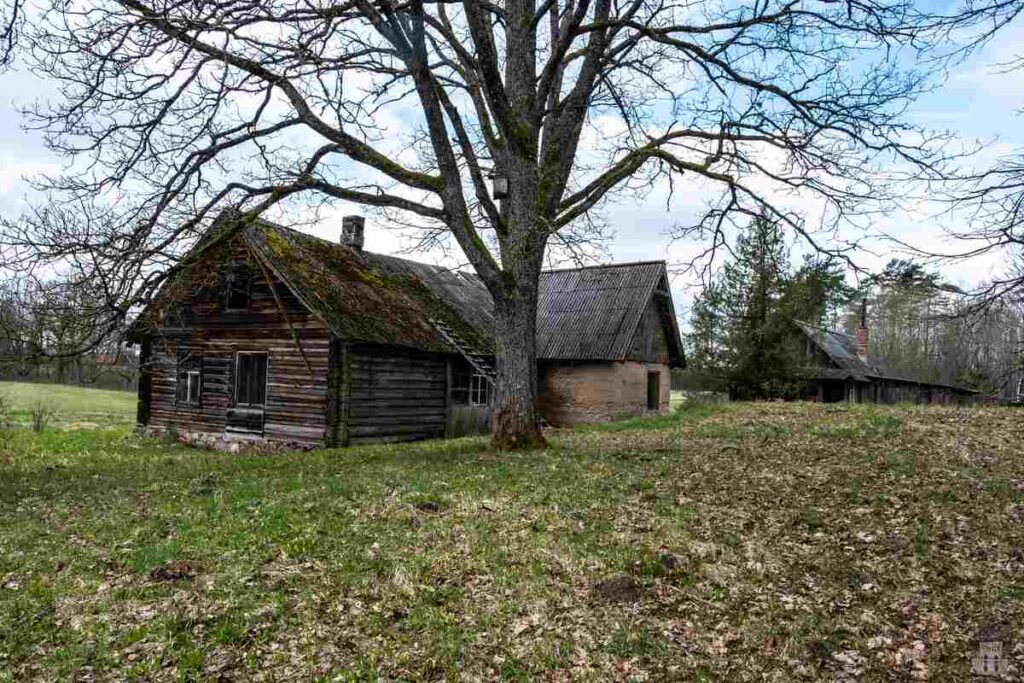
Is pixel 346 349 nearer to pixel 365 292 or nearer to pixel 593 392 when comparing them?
pixel 365 292

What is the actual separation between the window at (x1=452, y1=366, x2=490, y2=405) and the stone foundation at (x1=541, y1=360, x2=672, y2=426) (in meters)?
3.09

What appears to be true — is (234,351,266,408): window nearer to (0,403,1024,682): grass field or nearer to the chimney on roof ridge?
the chimney on roof ridge

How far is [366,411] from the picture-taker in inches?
739

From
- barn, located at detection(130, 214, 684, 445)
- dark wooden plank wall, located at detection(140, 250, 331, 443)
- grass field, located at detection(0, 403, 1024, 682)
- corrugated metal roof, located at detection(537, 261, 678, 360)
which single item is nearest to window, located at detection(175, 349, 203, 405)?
barn, located at detection(130, 214, 684, 445)

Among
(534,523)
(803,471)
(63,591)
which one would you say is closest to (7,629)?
(63,591)

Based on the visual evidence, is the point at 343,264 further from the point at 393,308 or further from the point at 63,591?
the point at 63,591

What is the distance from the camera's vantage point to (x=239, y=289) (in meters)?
19.7

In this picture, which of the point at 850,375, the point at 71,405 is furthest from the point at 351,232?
the point at 850,375

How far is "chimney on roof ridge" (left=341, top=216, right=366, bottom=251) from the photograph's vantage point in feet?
79.7

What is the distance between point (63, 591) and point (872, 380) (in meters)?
42.2

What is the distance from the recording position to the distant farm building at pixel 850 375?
37.0m

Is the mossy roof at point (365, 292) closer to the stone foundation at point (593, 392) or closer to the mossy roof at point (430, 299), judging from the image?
the mossy roof at point (430, 299)

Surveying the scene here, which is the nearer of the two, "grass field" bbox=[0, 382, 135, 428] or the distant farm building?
"grass field" bbox=[0, 382, 135, 428]

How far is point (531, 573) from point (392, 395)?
13641mm
